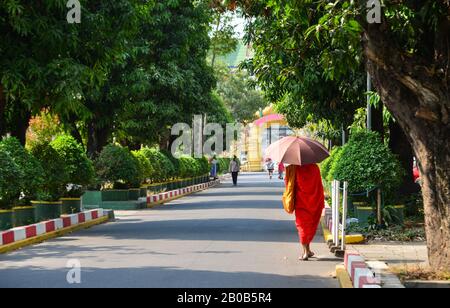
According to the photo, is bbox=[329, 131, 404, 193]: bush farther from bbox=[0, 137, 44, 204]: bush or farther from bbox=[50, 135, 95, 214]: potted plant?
bbox=[50, 135, 95, 214]: potted plant

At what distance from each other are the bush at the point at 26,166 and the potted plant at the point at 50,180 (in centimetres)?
134

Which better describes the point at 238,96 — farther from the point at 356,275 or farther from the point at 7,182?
the point at 356,275

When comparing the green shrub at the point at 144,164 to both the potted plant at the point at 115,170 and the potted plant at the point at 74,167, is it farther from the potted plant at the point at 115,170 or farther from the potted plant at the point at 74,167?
the potted plant at the point at 74,167

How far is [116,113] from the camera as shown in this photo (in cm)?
2973

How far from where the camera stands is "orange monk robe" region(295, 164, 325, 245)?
13.9 m

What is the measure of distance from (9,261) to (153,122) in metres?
23.0

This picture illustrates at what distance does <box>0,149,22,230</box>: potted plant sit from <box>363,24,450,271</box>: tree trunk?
28.1ft

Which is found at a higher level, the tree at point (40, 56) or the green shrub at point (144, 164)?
the tree at point (40, 56)

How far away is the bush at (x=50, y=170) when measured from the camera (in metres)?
20.7

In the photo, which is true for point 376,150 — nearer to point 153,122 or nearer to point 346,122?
point 346,122

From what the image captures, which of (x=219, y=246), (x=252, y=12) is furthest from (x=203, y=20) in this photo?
(x=219, y=246)

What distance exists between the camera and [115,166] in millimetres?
29641

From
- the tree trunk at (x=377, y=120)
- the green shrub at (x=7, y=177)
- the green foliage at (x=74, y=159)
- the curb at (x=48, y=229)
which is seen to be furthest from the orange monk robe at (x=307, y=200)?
the green foliage at (x=74, y=159)

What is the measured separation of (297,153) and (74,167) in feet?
32.9
